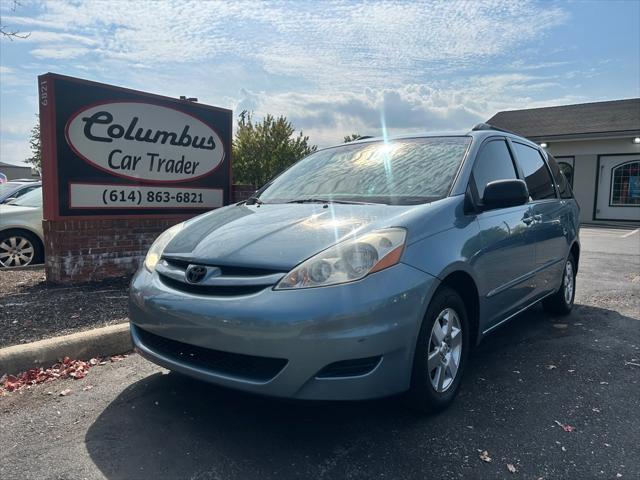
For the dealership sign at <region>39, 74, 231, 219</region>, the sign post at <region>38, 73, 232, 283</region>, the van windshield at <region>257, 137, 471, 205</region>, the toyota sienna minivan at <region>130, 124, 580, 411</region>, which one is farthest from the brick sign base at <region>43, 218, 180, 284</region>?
the toyota sienna minivan at <region>130, 124, 580, 411</region>

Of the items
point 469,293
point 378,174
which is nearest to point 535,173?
point 378,174

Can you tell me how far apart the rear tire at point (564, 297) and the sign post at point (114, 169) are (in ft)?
15.6

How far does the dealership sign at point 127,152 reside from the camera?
229 inches

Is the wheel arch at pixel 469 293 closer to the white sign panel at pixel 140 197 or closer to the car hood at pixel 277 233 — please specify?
the car hood at pixel 277 233

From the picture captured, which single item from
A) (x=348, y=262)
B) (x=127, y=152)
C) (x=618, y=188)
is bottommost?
(x=618, y=188)

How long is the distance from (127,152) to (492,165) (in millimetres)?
4564

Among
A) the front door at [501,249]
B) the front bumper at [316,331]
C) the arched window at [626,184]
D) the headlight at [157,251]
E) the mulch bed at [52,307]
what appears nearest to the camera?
the front bumper at [316,331]

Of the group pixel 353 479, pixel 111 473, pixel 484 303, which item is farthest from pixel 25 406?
pixel 484 303

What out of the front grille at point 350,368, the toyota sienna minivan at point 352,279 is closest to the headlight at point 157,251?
the toyota sienna minivan at point 352,279

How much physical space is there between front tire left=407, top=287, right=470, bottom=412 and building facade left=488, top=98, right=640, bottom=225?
70.2 feet

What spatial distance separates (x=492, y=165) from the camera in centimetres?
397

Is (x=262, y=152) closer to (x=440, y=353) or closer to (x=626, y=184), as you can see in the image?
(x=626, y=184)

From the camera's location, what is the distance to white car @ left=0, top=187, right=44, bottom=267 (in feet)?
25.1

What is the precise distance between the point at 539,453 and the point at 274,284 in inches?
64.9
